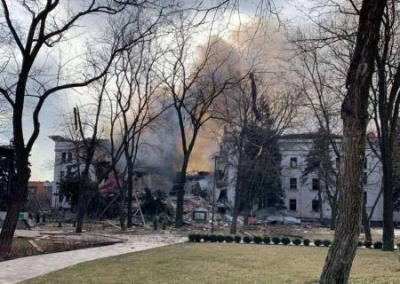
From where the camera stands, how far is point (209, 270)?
12016 mm

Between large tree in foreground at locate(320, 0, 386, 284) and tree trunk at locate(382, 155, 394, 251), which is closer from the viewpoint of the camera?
large tree in foreground at locate(320, 0, 386, 284)

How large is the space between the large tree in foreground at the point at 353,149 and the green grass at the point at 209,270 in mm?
3378

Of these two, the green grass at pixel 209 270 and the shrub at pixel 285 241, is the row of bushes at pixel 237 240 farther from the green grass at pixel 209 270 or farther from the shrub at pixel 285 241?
the green grass at pixel 209 270

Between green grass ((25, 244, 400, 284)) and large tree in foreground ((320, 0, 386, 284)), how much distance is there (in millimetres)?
3378

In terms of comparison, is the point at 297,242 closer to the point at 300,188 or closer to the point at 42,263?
the point at 42,263

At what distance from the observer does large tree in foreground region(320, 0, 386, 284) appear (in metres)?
6.46

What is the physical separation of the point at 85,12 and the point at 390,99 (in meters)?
11.6

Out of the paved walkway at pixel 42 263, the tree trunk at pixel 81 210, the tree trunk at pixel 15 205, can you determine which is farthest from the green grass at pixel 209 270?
the tree trunk at pixel 81 210

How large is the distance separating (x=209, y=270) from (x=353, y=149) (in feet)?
20.6

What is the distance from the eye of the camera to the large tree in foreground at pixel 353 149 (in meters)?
6.46

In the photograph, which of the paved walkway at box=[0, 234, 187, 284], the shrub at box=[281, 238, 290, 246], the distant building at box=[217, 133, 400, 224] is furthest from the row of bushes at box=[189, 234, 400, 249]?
the distant building at box=[217, 133, 400, 224]

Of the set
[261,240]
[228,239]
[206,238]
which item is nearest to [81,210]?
[206,238]

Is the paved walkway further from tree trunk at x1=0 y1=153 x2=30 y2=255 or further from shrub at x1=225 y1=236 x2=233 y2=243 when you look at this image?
shrub at x1=225 y1=236 x2=233 y2=243

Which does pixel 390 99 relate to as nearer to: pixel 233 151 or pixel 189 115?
pixel 189 115
